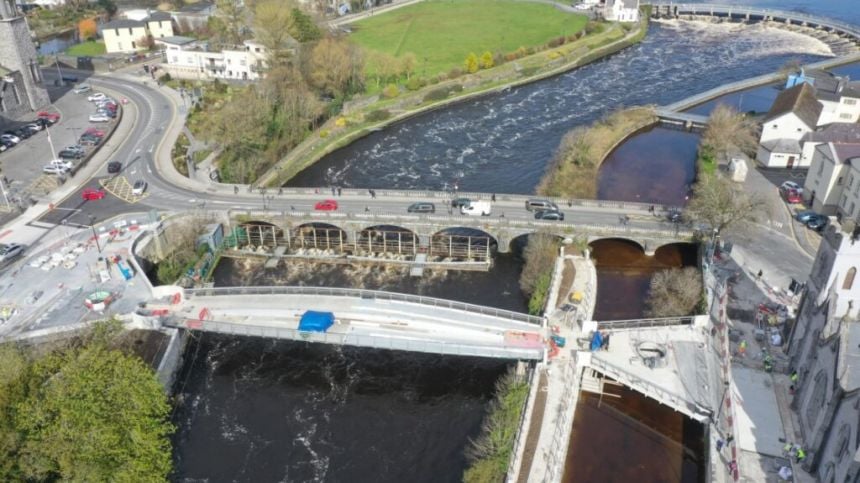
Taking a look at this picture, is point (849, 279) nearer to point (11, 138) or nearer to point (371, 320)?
point (371, 320)

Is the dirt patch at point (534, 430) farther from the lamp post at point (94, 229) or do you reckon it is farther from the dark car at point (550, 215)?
the lamp post at point (94, 229)

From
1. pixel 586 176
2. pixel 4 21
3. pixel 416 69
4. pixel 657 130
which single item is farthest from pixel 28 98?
pixel 657 130

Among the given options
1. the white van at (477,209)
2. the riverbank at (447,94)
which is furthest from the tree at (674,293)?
the riverbank at (447,94)

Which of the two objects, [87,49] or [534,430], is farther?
[87,49]

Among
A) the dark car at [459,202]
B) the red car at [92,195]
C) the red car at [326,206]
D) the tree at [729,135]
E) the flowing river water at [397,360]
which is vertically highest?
the tree at [729,135]

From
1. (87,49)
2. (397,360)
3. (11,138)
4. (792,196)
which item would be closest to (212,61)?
(11,138)

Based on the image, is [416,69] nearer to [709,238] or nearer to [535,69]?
[535,69]
